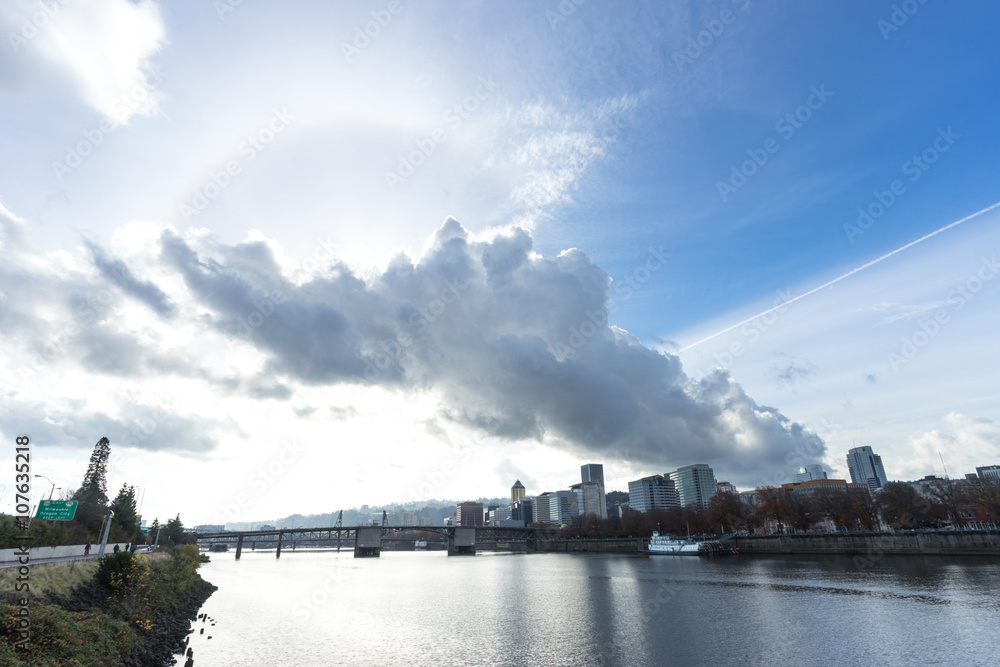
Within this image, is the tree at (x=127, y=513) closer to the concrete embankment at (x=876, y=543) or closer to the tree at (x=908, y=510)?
the concrete embankment at (x=876, y=543)

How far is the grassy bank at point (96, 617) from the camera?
72.1 ft

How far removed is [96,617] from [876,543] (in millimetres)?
144546

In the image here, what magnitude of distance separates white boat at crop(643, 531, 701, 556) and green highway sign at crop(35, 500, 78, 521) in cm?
15272

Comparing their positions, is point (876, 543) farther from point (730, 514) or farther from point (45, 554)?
point (45, 554)

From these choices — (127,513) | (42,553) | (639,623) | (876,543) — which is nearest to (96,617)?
(42,553)

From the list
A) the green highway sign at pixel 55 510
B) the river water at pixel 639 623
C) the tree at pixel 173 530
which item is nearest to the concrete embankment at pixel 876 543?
the river water at pixel 639 623

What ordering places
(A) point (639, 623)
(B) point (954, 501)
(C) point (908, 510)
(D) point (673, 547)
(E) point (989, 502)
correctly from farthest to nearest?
(D) point (673, 547) < (C) point (908, 510) < (B) point (954, 501) < (E) point (989, 502) < (A) point (639, 623)

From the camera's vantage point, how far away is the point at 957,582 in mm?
61156

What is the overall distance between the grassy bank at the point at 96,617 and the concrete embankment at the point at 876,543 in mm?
131993

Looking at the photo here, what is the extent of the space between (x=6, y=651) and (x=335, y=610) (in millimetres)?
47654

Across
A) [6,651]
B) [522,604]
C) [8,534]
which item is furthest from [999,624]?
[8,534]

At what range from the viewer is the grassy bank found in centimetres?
2198

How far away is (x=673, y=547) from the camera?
163250 millimetres

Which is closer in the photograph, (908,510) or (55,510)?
(55,510)
